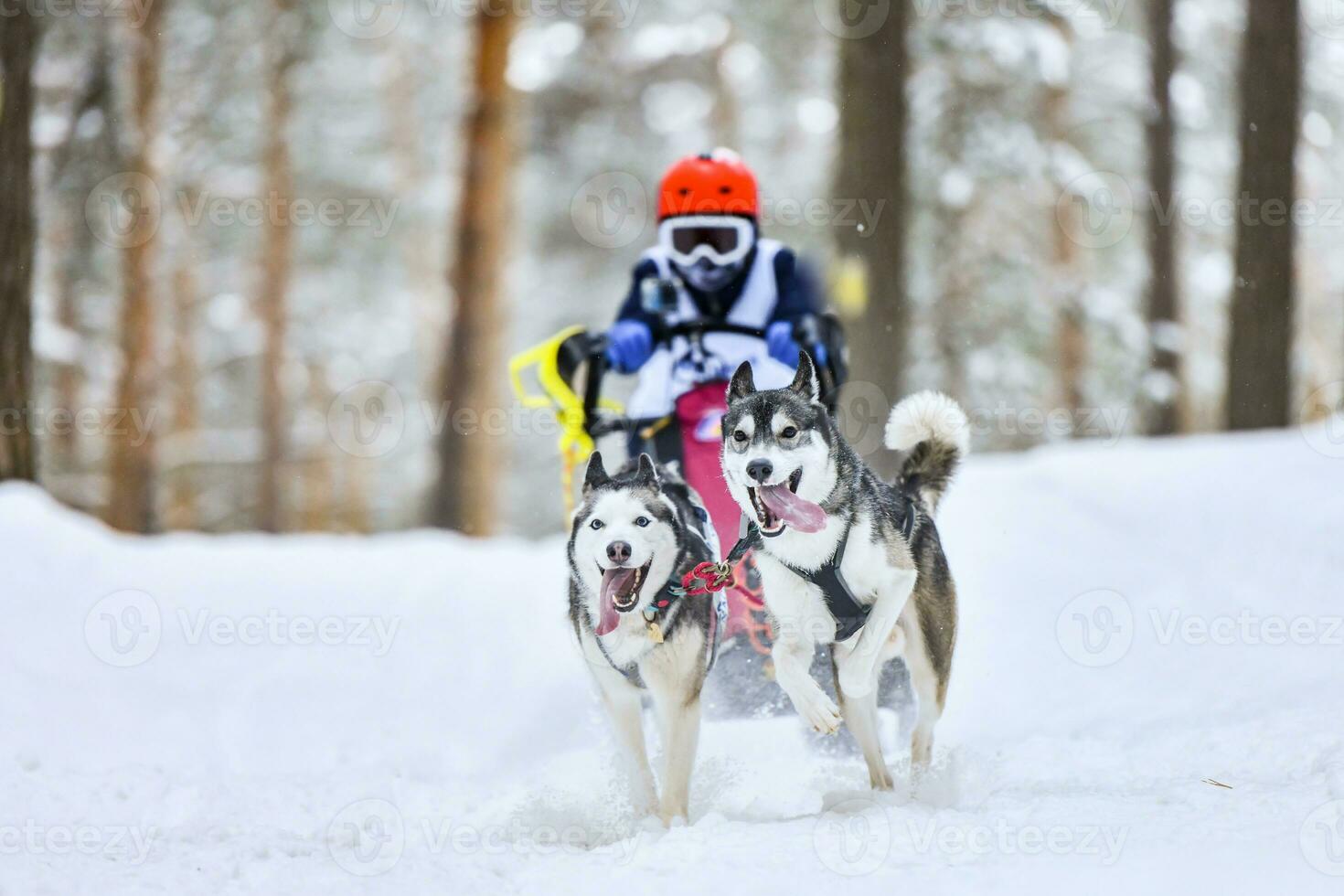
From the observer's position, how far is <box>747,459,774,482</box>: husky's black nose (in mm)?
3084

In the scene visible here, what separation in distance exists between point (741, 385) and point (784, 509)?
43 centimetres

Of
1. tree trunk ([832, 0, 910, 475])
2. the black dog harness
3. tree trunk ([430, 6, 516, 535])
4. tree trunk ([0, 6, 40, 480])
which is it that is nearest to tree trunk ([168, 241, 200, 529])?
tree trunk ([430, 6, 516, 535])

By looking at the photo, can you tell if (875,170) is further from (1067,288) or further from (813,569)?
(1067,288)

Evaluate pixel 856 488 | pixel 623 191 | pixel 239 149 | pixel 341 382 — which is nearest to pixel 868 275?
pixel 856 488

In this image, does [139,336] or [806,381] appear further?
[139,336]

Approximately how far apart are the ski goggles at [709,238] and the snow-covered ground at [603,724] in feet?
6.36

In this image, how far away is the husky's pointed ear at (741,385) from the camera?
11.0 ft

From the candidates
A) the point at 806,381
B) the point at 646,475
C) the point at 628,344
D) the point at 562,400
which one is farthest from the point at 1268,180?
the point at 646,475

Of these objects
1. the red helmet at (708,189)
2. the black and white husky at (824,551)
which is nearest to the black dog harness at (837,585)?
the black and white husky at (824,551)

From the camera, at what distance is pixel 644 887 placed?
2770mm

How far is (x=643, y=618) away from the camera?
3.55 meters

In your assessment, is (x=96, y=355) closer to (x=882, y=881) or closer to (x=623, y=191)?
(x=623, y=191)

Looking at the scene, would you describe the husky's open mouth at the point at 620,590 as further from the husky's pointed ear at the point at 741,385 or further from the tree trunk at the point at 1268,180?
the tree trunk at the point at 1268,180

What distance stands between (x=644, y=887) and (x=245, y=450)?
18680 mm
